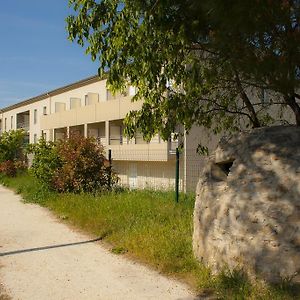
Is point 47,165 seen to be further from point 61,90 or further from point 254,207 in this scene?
point 61,90

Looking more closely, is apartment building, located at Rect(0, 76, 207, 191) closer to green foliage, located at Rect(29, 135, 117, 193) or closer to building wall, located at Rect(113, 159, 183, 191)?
building wall, located at Rect(113, 159, 183, 191)

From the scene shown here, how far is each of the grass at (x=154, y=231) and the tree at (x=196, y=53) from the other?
1.90 metres

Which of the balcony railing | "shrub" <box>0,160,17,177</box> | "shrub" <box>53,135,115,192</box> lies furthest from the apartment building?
the balcony railing

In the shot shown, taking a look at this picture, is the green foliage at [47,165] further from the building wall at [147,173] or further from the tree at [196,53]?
the tree at [196,53]

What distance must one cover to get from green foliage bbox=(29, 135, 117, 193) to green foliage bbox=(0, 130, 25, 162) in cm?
1749

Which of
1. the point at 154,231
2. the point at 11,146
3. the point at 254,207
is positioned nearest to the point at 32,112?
the point at 11,146

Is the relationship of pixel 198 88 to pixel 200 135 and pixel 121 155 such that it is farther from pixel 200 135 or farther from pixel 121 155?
pixel 121 155

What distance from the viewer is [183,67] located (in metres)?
7.73

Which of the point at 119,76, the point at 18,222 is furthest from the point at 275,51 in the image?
the point at 18,222

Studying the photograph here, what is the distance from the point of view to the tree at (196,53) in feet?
18.0

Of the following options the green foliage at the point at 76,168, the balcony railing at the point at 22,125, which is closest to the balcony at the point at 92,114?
the green foliage at the point at 76,168

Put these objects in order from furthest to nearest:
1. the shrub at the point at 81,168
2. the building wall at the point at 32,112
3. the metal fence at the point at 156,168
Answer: the building wall at the point at 32,112 → the metal fence at the point at 156,168 → the shrub at the point at 81,168

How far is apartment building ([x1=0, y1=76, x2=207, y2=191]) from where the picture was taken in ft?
64.2

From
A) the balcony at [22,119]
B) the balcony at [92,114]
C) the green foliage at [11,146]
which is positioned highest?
the balcony at [22,119]
